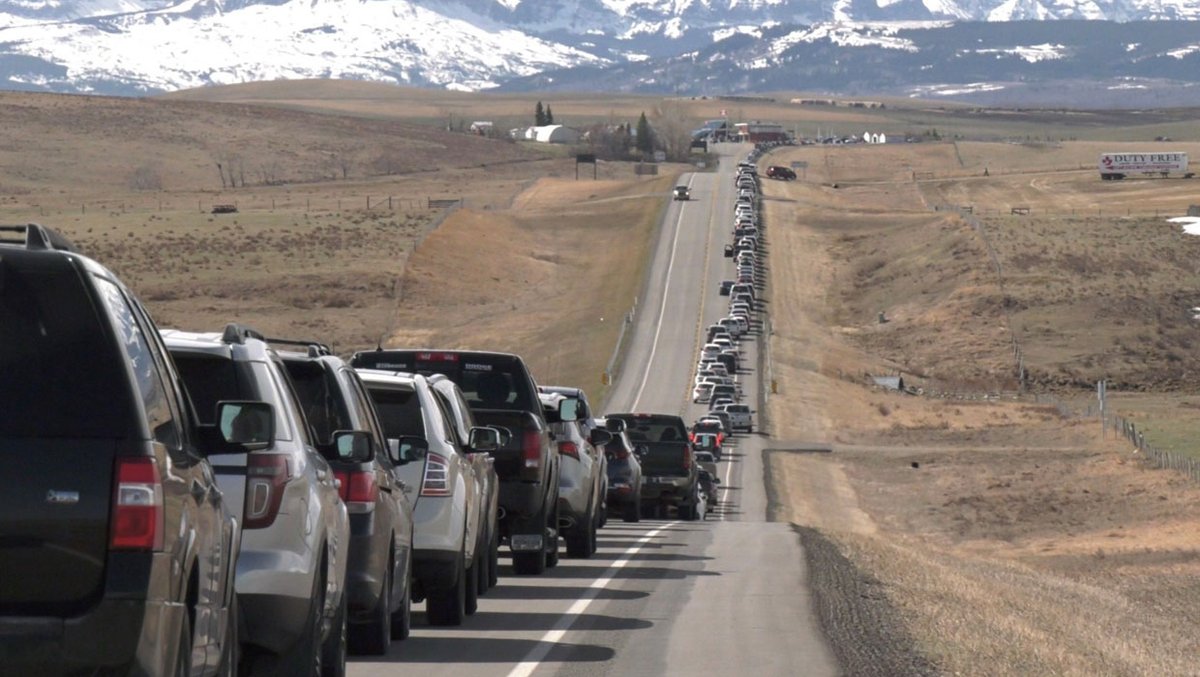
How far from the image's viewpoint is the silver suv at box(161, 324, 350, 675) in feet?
32.8

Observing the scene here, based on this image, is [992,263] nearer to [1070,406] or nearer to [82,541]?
[1070,406]

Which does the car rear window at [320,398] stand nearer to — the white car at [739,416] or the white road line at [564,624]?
the white road line at [564,624]

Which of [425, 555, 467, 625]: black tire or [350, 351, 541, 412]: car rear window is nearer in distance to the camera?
[425, 555, 467, 625]: black tire

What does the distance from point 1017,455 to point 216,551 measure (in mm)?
56923

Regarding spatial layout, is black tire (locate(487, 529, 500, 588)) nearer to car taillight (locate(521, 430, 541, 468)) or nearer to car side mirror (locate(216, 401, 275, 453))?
car taillight (locate(521, 430, 541, 468))

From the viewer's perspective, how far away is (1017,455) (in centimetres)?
6350

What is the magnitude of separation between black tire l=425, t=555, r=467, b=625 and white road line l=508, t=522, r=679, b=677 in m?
0.68

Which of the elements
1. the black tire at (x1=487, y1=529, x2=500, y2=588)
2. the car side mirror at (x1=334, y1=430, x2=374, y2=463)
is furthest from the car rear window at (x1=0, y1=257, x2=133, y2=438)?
the black tire at (x1=487, y1=529, x2=500, y2=588)

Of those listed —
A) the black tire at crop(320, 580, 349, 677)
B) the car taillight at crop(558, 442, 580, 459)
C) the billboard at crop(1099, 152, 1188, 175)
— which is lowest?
the billboard at crop(1099, 152, 1188, 175)

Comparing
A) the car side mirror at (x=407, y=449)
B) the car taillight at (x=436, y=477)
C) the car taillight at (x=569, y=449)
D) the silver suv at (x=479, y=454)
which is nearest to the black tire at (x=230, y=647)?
the car side mirror at (x=407, y=449)

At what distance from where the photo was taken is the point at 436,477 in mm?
15391

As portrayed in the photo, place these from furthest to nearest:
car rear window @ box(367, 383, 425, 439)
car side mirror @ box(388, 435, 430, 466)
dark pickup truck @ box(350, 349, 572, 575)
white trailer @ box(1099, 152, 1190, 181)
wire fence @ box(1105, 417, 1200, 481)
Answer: white trailer @ box(1099, 152, 1190, 181), wire fence @ box(1105, 417, 1200, 481), dark pickup truck @ box(350, 349, 572, 575), car rear window @ box(367, 383, 425, 439), car side mirror @ box(388, 435, 430, 466)

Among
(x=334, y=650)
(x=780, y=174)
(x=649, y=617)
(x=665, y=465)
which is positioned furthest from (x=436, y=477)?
(x=780, y=174)

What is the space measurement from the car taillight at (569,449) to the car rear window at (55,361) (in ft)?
51.5
